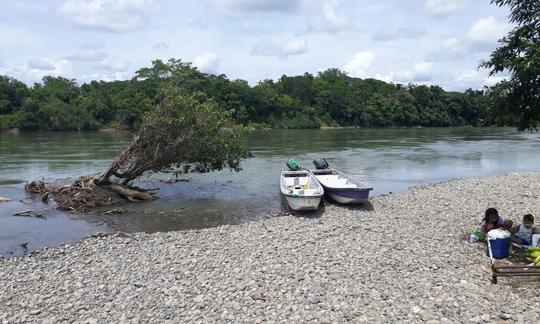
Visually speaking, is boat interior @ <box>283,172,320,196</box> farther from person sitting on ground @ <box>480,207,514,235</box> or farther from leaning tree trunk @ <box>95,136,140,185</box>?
leaning tree trunk @ <box>95,136,140,185</box>

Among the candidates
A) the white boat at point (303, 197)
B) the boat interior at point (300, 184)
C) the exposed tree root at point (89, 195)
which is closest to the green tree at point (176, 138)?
the exposed tree root at point (89, 195)

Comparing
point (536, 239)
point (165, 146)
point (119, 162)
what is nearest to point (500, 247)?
point (536, 239)

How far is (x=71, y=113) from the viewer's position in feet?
292

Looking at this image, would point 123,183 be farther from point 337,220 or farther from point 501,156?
point 501,156

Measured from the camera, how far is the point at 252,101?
10831 centimetres

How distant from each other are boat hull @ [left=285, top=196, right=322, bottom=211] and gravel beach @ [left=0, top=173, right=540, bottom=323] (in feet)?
3.90

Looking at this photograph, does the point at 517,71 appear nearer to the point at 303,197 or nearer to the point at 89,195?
the point at 303,197

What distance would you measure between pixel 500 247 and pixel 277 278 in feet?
17.9

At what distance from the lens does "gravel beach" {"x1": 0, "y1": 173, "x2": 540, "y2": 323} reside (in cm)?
880

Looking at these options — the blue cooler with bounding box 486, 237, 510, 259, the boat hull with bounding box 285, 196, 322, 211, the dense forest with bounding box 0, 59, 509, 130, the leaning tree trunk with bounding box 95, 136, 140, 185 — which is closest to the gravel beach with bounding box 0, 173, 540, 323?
the blue cooler with bounding box 486, 237, 510, 259

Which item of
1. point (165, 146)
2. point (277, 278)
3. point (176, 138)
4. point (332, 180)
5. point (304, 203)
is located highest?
point (176, 138)

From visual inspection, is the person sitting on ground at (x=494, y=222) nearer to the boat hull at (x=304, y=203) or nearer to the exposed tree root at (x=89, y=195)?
the boat hull at (x=304, y=203)

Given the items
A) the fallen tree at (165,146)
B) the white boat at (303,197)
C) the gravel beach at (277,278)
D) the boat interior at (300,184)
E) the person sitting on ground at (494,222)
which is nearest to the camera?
the gravel beach at (277,278)

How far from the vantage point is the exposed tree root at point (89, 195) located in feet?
72.7
